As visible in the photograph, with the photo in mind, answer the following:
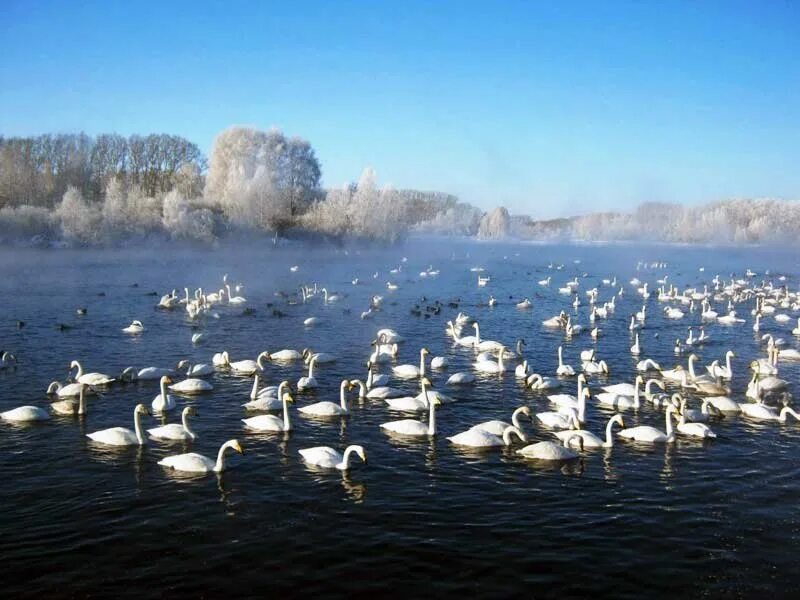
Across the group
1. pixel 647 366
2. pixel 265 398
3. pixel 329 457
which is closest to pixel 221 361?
pixel 265 398

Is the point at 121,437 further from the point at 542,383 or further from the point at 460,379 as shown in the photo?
the point at 542,383

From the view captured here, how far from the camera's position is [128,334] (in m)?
30.8

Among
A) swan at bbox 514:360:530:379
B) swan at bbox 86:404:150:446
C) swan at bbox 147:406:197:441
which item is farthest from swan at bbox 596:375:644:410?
swan at bbox 86:404:150:446

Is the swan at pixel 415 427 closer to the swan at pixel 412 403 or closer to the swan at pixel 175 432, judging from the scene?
the swan at pixel 412 403

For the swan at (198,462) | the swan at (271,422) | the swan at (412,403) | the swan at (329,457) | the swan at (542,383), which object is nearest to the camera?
the swan at (198,462)

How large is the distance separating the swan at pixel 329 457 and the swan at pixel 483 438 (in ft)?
8.36

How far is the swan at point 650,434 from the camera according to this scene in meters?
17.2

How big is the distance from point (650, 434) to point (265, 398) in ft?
32.6

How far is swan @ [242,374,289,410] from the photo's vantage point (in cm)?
1923

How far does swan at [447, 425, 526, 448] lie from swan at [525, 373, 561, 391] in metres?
5.55

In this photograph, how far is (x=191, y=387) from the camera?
21.0 meters

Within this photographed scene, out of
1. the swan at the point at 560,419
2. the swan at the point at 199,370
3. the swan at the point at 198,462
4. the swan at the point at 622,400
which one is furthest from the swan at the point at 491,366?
the swan at the point at 198,462

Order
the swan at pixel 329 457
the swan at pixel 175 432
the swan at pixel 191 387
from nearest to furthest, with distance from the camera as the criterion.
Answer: the swan at pixel 329 457 < the swan at pixel 175 432 < the swan at pixel 191 387

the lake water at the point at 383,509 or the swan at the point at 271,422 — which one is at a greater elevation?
the swan at the point at 271,422
